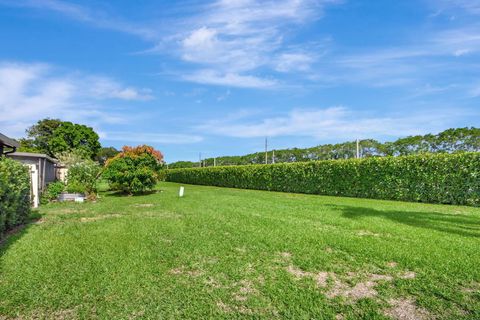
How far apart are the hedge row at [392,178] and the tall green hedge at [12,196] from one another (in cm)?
1320

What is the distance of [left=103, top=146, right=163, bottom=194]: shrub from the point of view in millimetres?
16000

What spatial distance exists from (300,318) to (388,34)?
34.0 ft

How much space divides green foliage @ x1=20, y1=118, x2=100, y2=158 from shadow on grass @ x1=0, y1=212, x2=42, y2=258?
132 ft

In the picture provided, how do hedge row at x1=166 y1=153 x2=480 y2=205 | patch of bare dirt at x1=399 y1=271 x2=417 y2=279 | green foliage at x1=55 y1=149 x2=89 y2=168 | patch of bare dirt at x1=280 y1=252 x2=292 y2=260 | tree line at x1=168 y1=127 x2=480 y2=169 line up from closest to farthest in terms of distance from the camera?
patch of bare dirt at x1=399 y1=271 x2=417 y2=279 → patch of bare dirt at x1=280 y1=252 x2=292 y2=260 → hedge row at x1=166 y1=153 x2=480 y2=205 → tree line at x1=168 y1=127 x2=480 y2=169 → green foliage at x1=55 y1=149 x2=89 y2=168

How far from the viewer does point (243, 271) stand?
12.8 ft

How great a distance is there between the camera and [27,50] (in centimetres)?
1262

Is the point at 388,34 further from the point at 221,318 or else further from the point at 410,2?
the point at 221,318

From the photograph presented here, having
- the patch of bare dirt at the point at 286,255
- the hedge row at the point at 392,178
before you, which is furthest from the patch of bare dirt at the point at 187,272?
the hedge row at the point at 392,178

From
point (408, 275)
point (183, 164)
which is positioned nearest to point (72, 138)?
point (183, 164)

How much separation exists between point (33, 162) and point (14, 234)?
1053cm

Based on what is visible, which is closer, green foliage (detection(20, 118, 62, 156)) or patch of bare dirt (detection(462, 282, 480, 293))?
patch of bare dirt (detection(462, 282, 480, 293))

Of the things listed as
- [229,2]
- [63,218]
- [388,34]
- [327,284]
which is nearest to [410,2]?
[388,34]

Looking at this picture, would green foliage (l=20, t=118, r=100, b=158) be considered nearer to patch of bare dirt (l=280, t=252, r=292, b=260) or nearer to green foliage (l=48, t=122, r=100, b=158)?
green foliage (l=48, t=122, r=100, b=158)

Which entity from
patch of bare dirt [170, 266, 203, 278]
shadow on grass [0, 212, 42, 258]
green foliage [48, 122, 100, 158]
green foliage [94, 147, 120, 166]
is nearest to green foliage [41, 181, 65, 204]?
shadow on grass [0, 212, 42, 258]
